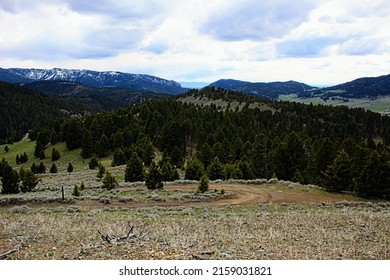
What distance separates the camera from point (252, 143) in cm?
7900

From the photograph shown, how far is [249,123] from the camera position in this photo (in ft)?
373

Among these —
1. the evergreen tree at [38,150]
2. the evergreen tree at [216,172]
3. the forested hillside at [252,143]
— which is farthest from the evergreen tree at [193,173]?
the evergreen tree at [38,150]

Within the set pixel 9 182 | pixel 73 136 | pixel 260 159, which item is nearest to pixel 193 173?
pixel 260 159

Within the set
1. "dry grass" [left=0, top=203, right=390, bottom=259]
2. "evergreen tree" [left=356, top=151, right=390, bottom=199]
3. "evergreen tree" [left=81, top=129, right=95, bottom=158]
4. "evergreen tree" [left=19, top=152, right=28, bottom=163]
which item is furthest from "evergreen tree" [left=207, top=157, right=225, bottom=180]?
"evergreen tree" [left=19, top=152, right=28, bottom=163]

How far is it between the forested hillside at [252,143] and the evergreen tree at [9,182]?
18486mm

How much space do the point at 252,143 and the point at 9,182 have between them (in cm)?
5195

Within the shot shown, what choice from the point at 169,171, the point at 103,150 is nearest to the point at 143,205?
the point at 169,171

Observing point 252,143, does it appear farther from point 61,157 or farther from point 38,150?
point 38,150

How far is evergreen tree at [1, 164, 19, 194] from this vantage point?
4156cm

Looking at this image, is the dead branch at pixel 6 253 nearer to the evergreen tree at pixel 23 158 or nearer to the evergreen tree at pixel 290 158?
the evergreen tree at pixel 290 158

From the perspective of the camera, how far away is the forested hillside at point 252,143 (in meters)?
41.9

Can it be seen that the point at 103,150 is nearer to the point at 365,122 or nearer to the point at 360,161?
the point at 360,161

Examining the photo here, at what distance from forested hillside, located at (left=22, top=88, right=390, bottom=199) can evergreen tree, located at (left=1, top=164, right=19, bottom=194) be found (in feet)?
60.6
